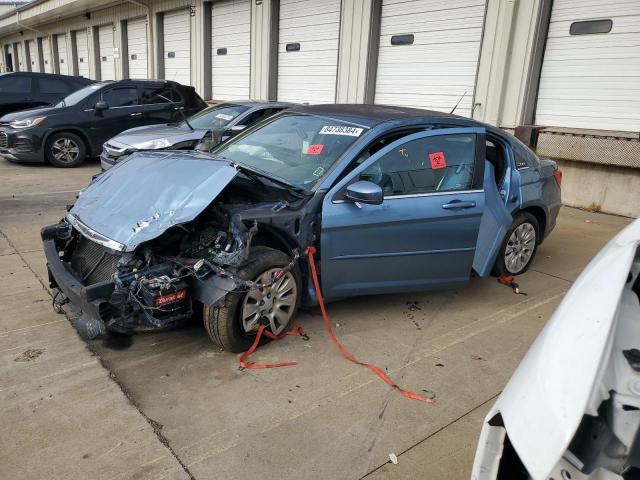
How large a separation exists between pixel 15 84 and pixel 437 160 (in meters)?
12.0

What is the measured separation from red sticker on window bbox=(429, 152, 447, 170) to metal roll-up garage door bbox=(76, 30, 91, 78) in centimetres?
2522

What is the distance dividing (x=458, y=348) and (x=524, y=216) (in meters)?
1.82

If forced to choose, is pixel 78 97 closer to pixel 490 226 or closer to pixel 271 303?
pixel 271 303

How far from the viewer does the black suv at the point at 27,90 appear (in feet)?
40.2

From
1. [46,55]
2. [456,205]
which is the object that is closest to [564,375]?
[456,205]

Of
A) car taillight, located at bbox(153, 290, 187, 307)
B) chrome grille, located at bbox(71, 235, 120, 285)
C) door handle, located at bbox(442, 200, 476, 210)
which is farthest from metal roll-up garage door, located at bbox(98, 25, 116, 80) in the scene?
car taillight, located at bbox(153, 290, 187, 307)

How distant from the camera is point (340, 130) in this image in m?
4.02

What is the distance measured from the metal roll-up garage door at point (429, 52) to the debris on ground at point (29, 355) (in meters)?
8.62

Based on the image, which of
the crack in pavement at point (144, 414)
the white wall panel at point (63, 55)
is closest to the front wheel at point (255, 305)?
the crack in pavement at point (144, 414)

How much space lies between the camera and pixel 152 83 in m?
11.1

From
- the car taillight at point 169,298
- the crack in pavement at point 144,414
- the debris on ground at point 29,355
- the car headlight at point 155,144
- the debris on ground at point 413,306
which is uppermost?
the car headlight at point 155,144

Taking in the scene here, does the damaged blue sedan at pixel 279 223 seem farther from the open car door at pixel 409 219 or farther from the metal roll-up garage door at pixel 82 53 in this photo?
the metal roll-up garage door at pixel 82 53

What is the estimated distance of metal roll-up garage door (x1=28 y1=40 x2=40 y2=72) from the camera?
3301 centimetres

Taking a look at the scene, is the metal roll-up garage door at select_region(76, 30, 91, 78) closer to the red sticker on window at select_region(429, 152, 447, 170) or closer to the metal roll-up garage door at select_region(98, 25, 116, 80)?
the metal roll-up garage door at select_region(98, 25, 116, 80)
